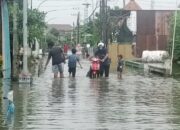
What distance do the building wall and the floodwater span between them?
39.5 meters

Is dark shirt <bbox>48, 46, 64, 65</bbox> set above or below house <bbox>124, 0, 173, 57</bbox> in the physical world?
below

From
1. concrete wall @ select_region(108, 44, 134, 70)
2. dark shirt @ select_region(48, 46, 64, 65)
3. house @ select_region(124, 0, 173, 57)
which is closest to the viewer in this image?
dark shirt @ select_region(48, 46, 64, 65)

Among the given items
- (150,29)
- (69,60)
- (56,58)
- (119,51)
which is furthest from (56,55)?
(150,29)

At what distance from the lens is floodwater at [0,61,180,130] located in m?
11.7

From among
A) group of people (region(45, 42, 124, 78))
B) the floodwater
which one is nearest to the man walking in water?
group of people (region(45, 42, 124, 78))

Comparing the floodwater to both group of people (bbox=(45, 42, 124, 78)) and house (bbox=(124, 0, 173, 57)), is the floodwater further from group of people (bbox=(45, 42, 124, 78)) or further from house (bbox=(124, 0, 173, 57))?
→ house (bbox=(124, 0, 173, 57))

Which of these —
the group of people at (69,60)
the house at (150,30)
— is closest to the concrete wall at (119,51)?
the house at (150,30)

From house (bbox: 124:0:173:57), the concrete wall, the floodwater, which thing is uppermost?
house (bbox: 124:0:173:57)

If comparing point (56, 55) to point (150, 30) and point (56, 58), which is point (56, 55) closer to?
point (56, 58)

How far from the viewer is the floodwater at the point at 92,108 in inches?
460

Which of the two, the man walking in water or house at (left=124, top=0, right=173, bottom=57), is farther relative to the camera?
house at (left=124, top=0, right=173, bottom=57)

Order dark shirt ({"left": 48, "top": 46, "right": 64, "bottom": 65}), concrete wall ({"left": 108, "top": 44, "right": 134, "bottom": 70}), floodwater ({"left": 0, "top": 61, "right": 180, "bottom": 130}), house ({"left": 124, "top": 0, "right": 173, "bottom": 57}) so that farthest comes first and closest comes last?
1. house ({"left": 124, "top": 0, "right": 173, "bottom": 57})
2. concrete wall ({"left": 108, "top": 44, "right": 134, "bottom": 70})
3. dark shirt ({"left": 48, "top": 46, "right": 64, "bottom": 65})
4. floodwater ({"left": 0, "top": 61, "right": 180, "bottom": 130})

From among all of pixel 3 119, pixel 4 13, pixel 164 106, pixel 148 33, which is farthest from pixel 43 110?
pixel 148 33

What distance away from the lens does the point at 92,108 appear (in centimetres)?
1459
